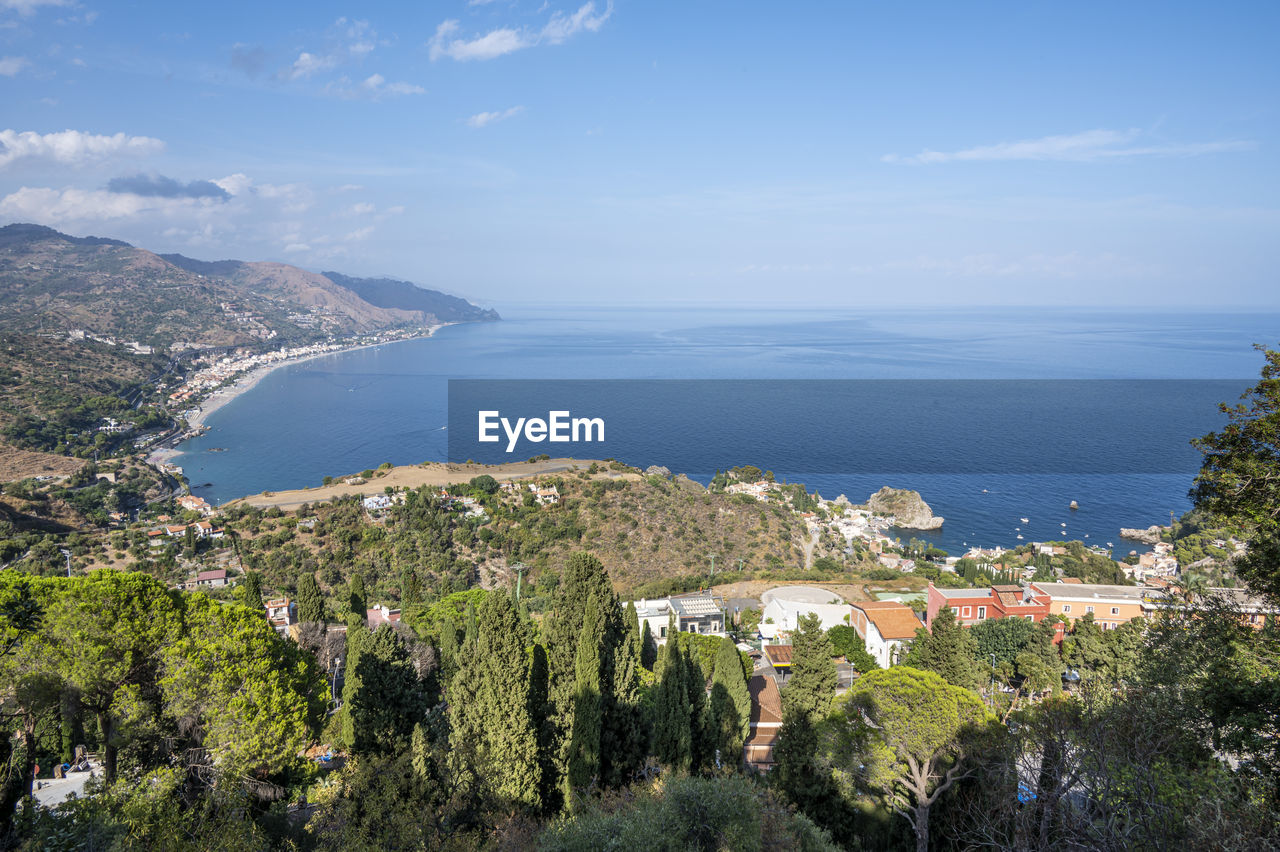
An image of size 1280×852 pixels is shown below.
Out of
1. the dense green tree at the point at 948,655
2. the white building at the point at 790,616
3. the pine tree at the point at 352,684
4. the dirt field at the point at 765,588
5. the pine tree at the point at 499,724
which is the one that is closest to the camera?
the pine tree at the point at 499,724

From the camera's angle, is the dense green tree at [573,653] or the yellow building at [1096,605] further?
the yellow building at [1096,605]

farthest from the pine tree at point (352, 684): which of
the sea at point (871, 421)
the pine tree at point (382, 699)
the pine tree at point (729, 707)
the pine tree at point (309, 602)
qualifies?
the sea at point (871, 421)

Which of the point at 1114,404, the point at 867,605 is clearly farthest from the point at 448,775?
the point at 1114,404

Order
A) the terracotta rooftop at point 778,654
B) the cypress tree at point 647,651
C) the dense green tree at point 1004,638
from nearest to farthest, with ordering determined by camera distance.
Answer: the cypress tree at point 647,651
the dense green tree at point 1004,638
the terracotta rooftop at point 778,654

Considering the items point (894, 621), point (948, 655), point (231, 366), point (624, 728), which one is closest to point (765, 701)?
point (948, 655)

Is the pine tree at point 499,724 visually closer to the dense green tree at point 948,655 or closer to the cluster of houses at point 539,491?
the dense green tree at point 948,655

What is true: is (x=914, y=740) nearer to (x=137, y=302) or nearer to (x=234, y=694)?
(x=234, y=694)
